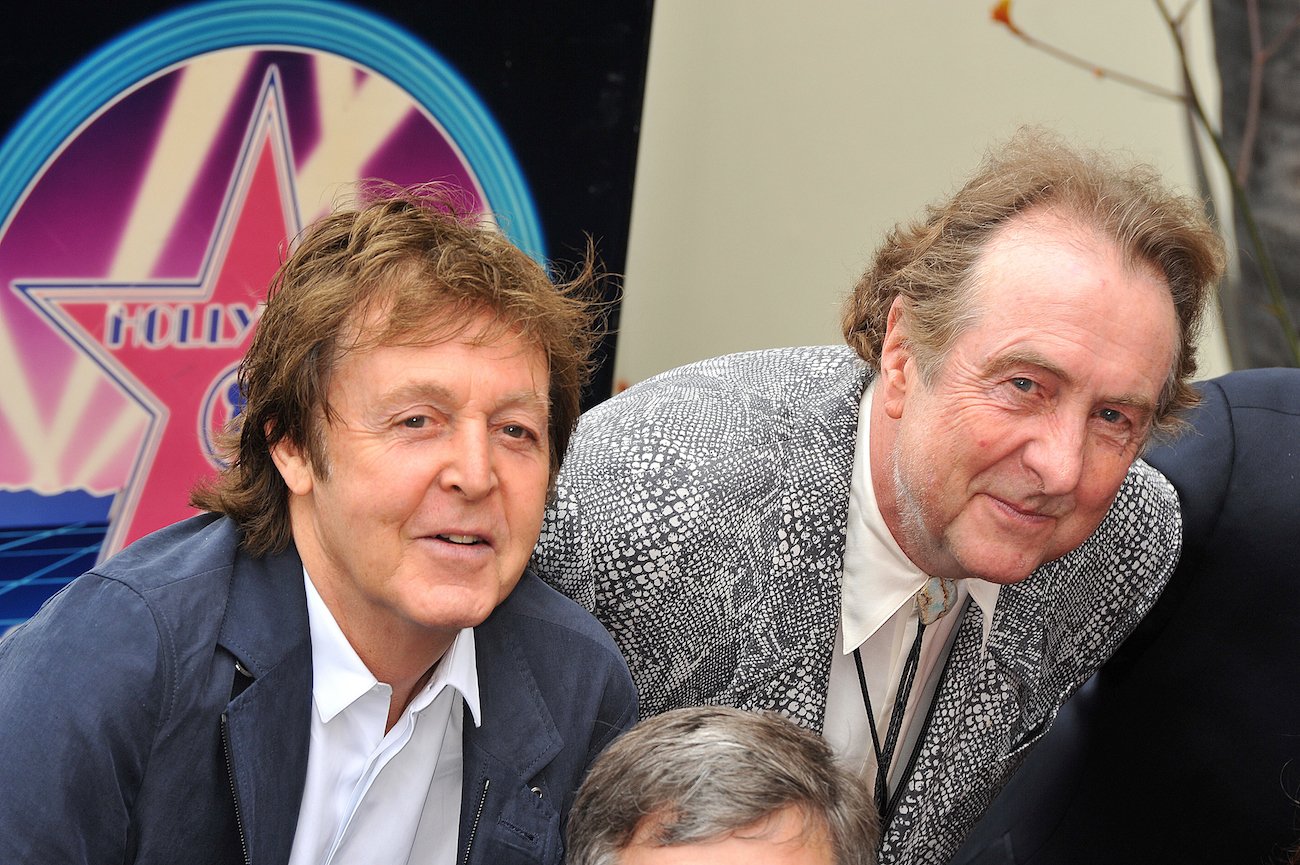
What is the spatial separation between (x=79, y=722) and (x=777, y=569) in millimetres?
890

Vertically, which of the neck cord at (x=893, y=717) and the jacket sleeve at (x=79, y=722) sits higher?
the jacket sleeve at (x=79, y=722)

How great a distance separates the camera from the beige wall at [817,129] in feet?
9.88

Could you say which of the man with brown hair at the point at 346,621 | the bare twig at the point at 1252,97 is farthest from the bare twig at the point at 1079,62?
the man with brown hair at the point at 346,621

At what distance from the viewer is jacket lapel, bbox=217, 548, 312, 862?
140 cm

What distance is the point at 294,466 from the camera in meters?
1.51

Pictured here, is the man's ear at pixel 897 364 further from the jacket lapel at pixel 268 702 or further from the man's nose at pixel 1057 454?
the jacket lapel at pixel 268 702

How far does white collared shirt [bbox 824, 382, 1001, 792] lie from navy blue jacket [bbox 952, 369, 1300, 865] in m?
0.39

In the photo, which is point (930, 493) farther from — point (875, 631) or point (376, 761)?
point (376, 761)

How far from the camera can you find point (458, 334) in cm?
146

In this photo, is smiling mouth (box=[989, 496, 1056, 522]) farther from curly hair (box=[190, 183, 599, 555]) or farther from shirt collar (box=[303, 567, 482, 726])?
shirt collar (box=[303, 567, 482, 726])

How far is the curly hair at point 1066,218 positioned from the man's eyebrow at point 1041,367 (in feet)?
0.26

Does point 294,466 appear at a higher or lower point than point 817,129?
lower

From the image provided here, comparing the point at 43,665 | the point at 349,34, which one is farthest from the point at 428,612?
the point at 349,34

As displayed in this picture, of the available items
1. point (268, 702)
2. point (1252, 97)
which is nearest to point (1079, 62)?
point (1252, 97)
